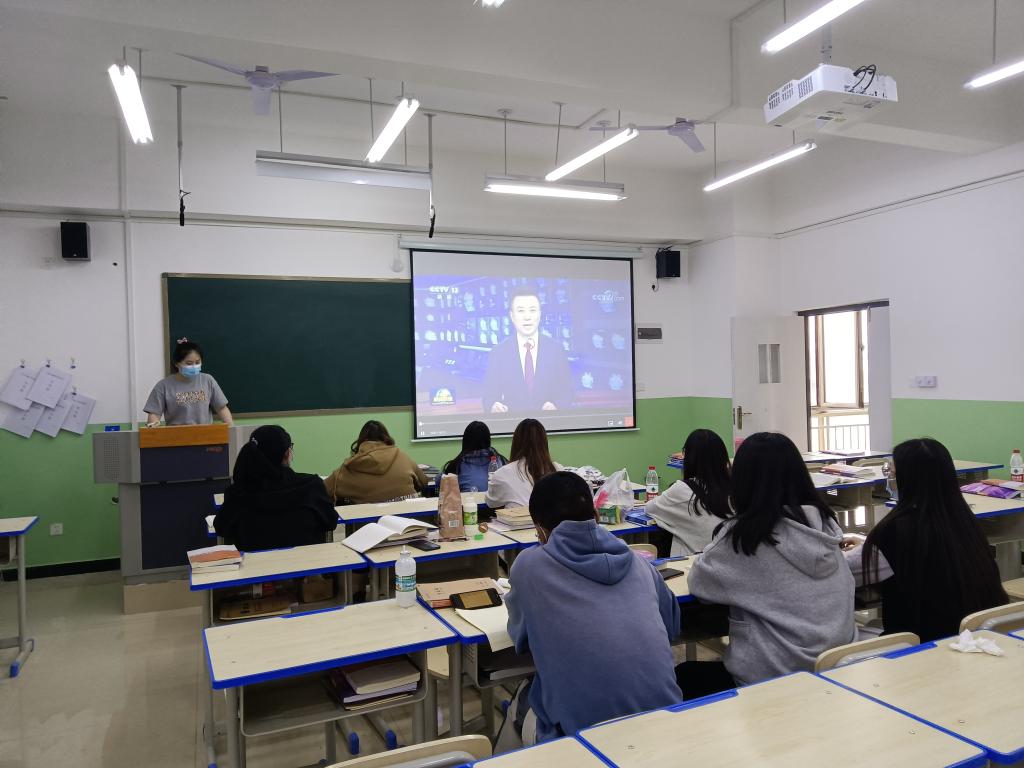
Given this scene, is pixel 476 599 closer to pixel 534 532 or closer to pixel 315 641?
pixel 315 641

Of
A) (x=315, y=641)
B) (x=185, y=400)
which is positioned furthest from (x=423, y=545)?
(x=185, y=400)

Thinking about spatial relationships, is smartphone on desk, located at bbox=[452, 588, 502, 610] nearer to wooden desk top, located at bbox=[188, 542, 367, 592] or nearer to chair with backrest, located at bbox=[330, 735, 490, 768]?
wooden desk top, located at bbox=[188, 542, 367, 592]

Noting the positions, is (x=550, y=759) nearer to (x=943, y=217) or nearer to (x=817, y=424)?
(x=943, y=217)

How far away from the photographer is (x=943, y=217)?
618cm

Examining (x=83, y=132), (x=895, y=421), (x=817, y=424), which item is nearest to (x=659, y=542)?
(x=895, y=421)

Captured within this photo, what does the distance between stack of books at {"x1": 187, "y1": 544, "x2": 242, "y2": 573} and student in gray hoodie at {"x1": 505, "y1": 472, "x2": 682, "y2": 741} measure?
1.56m

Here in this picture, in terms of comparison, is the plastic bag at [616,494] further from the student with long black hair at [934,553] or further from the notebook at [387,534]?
the student with long black hair at [934,553]

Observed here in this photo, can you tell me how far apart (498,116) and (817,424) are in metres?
6.14

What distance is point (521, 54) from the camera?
4.26m

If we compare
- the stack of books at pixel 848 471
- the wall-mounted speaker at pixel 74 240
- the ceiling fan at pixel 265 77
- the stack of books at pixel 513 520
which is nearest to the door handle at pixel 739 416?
the stack of books at pixel 848 471

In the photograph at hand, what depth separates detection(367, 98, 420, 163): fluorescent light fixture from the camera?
167 inches

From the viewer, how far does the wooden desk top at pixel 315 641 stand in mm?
2020

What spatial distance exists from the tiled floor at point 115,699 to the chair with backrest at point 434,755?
171cm

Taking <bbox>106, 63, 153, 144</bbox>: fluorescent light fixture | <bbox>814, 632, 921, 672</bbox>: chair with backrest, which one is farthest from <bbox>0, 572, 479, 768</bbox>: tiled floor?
<bbox>106, 63, 153, 144</bbox>: fluorescent light fixture
